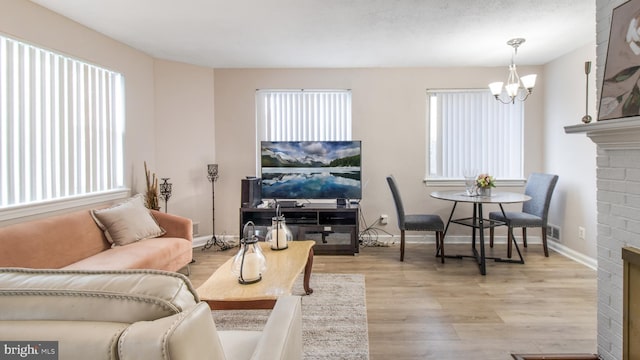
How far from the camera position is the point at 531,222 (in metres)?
3.85

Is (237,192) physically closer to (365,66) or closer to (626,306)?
(365,66)

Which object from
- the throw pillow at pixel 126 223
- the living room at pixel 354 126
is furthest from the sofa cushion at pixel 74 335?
the living room at pixel 354 126

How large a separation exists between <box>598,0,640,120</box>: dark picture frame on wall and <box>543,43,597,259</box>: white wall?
86.2 inches

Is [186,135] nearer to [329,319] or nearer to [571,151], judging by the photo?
[329,319]

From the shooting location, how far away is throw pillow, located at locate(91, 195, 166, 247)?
3.05 m

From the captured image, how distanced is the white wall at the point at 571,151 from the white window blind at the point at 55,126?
517cm

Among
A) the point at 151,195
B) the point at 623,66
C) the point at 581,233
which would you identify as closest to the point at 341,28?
the point at 623,66

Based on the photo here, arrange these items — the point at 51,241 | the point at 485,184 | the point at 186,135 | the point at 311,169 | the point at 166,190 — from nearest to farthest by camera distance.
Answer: the point at 51,241, the point at 485,184, the point at 166,190, the point at 311,169, the point at 186,135

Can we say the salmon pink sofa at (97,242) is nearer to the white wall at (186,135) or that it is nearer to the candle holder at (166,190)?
the candle holder at (166,190)

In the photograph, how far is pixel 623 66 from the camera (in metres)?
1.78

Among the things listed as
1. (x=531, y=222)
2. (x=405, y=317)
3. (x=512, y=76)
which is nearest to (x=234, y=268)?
(x=405, y=317)

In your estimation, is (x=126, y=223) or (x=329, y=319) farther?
(x=126, y=223)

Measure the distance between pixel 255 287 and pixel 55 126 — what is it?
250 cm

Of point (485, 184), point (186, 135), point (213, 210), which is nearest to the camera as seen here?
point (485, 184)
